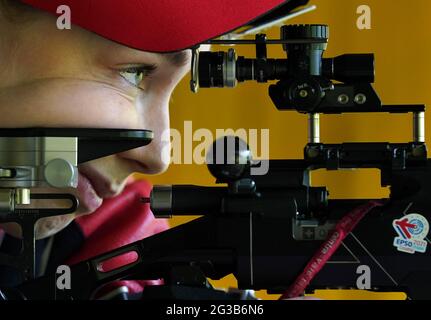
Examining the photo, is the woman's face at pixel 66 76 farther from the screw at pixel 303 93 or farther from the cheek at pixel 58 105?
the screw at pixel 303 93

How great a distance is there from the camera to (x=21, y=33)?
830mm

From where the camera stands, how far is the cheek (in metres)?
0.81

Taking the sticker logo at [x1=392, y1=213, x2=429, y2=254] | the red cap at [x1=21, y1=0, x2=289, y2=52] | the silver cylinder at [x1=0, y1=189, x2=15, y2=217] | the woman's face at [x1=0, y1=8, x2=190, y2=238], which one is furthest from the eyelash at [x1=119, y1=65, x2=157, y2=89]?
the sticker logo at [x1=392, y1=213, x2=429, y2=254]

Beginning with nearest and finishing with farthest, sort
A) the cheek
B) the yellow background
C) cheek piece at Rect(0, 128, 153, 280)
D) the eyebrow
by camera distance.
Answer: cheek piece at Rect(0, 128, 153, 280)
the cheek
the eyebrow
the yellow background

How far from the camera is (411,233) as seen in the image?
2.54ft

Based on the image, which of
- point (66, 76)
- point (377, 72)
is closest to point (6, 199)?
point (66, 76)

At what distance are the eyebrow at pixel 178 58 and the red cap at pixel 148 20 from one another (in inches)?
5.3

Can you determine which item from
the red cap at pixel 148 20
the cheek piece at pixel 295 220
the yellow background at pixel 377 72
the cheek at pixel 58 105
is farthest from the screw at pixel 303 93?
the yellow background at pixel 377 72

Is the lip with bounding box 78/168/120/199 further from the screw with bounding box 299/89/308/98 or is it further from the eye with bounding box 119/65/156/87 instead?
the screw with bounding box 299/89/308/98

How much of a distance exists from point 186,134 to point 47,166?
744 millimetres

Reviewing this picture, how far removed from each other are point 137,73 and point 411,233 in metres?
0.35

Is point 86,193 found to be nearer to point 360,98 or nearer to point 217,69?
point 217,69

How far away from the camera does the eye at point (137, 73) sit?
34.4 inches

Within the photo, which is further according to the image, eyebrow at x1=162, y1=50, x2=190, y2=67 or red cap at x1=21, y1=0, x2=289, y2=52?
eyebrow at x1=162, y1=50, x2=190, y2=67
